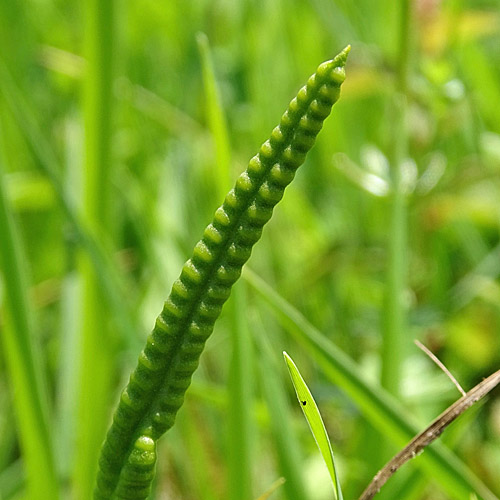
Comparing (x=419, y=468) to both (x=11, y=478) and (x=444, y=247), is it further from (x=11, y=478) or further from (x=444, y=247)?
(x=444, y=247)

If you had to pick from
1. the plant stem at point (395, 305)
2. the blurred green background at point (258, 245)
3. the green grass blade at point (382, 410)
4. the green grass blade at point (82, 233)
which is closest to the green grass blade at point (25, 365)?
the blurred green background at point (258, 245)

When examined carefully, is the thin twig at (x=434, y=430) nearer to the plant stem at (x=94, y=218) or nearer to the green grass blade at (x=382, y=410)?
the green grass blade at (x=382, y=410)

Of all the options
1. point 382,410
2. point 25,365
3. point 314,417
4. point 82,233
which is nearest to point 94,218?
point 82,233

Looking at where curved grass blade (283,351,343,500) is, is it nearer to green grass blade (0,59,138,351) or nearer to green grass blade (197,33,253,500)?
green grass blade (197,33,253,500)

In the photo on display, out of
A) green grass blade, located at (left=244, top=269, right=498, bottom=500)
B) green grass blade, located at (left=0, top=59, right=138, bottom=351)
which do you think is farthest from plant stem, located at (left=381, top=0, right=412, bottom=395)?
green grass blade, located at (left=0, top=59, right=138, bottom=351)

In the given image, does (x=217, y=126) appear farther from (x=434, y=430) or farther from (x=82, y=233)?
(x=434, y=430)

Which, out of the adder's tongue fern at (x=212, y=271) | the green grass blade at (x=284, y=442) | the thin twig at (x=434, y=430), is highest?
the adder's tongue fern at (x=212, y=271)
